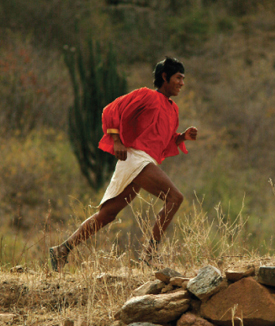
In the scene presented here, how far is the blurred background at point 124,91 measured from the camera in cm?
1374

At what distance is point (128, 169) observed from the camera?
3896 mm

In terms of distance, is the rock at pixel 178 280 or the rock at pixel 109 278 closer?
the rock at pixel 178 280

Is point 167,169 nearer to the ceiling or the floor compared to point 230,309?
nearer to the floor

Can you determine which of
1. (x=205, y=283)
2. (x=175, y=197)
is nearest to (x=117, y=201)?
(x=175, y=197)

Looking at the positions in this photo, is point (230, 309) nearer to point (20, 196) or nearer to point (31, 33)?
point (20, 196)

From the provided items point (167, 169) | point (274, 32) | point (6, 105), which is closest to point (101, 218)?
point (167, 169)

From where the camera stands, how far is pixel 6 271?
4250 millimetres

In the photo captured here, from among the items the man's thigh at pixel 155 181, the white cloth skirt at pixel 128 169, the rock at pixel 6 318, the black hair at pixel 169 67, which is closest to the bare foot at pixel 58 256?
the white cloth skirt at pixel 128 169

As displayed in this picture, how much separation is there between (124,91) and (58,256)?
9980mm

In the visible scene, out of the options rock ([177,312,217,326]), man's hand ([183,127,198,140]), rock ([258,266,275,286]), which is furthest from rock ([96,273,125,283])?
man's hand ([183,127,198,140])

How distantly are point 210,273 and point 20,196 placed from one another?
13088 millimetres

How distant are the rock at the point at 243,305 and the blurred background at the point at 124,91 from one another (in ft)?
29.5

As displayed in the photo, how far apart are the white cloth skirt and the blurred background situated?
8.12m

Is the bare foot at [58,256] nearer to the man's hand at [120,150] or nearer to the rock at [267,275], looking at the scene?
the man's hand at [120,150]
